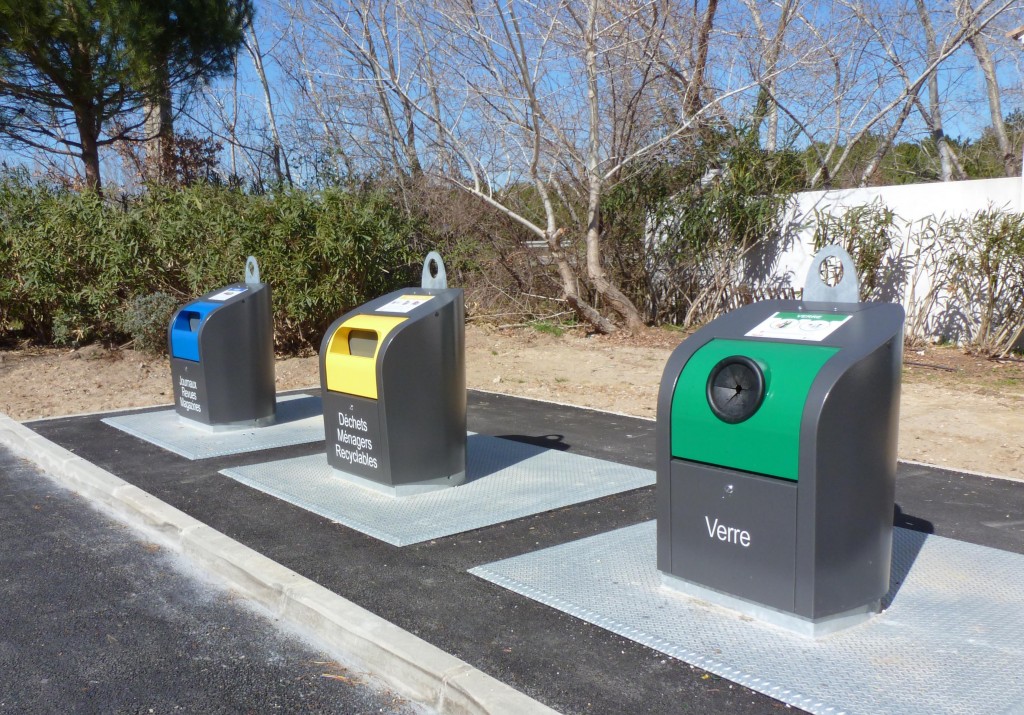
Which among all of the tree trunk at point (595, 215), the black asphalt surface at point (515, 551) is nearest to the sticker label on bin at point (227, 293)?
the black asphalt surface at point (515, 551)

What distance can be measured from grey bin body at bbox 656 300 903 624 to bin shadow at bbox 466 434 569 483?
2339 mm

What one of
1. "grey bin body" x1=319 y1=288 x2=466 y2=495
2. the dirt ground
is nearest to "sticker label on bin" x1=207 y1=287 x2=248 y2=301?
"grey bin body" x1=319 y1=288 x2=466 y2=495

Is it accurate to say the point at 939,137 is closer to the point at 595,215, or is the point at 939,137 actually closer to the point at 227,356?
the point at 595,215

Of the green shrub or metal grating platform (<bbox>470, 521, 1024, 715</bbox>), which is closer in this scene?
metal grating platform (<bbox>470, 521, 1024, 715</bbox>)

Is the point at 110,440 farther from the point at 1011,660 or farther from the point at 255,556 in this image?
the point at 1011,660

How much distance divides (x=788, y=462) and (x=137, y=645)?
2.52 meters

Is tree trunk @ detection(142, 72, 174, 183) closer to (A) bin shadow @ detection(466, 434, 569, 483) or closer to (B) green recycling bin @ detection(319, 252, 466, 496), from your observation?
(A) bin shadow @ detection(466, 434, 569, 483)

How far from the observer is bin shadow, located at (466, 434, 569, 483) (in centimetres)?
579

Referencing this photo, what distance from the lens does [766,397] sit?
311 centimetres

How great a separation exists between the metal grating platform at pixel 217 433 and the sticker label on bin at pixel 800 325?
416cm

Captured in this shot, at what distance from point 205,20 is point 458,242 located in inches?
193

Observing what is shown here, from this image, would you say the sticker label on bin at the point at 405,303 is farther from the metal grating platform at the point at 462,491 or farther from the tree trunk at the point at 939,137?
the tree trunk at the point at 939,137

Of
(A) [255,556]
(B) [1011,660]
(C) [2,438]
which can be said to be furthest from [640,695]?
(C) [2,438]

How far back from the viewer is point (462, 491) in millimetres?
5215
